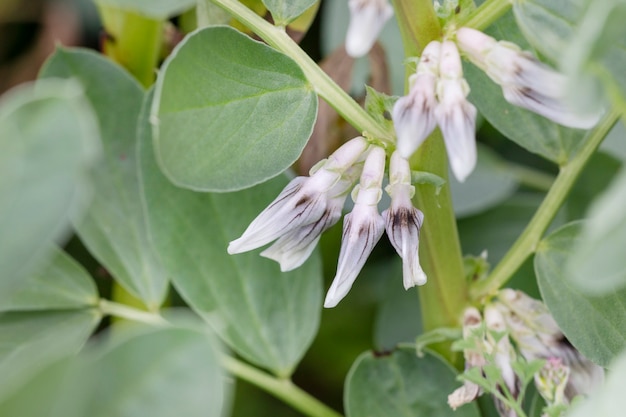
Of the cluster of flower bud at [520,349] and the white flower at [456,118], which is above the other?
the white flower at [456,118]

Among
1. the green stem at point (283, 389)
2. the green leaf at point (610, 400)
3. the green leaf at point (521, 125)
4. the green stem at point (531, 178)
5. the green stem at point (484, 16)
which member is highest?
the green stem at point (484, 16)

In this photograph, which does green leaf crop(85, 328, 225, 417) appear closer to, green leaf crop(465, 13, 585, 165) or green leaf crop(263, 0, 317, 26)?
green leaf crop(263, 0, 317, 26)

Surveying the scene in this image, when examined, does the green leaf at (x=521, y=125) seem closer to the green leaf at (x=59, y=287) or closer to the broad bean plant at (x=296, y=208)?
the broad bean plant at (x=296, y=208)

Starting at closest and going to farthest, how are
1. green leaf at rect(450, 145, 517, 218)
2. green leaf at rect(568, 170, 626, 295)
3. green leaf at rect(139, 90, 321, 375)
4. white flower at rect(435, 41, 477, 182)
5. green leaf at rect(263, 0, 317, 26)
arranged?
green leaf at rect(568, 170, 626, 295), white flower at rect(435, 41, 477, 182), green leaf at rect(263, 0, 317, 26), green leaf at rect(139, 90, 321, 375), green leaf at rect(450, 145, 517, 218)

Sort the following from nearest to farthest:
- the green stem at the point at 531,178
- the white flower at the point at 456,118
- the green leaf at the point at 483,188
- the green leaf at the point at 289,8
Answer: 1. the white flower at the point at 456,118
2. the green leaf at the point at 289,8
3. the green leaf at the point at 483,188
4. the green stem at the point at 531,178

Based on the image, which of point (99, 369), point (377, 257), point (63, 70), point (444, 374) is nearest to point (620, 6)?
point (99, 369)

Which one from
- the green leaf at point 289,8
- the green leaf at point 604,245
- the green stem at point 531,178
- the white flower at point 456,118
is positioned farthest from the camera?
the green stem at point 531,178

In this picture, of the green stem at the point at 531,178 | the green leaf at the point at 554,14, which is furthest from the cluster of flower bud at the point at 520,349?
the green stem at the point at 531,178

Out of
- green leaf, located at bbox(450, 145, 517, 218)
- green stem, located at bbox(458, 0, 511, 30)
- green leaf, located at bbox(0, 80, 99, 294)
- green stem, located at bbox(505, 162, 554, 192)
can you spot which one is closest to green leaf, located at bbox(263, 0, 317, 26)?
green stem, located at bbox(458, 0, 511, 30)
